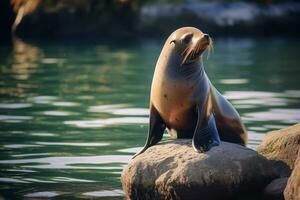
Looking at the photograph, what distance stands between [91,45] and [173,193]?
21262 mm

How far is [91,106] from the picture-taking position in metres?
13.6

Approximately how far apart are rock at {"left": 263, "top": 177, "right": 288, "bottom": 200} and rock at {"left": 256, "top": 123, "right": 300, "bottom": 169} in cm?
59

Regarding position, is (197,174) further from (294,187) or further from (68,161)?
(68,161)

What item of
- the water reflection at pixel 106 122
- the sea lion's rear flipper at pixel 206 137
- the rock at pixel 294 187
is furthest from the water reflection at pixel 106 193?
the water reflection at pixel 106 122

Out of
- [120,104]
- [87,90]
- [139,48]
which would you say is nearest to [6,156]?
[120,104]

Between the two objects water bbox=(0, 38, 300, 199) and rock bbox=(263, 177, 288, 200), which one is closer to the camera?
rock bbox=(263, 177, 288, 200)

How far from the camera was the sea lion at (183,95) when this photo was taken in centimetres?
762

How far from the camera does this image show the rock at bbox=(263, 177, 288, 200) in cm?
699

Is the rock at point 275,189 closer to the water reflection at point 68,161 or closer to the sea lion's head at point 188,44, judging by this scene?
the sea lion's head at point 188,44

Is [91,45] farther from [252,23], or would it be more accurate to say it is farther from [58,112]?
[58,112]

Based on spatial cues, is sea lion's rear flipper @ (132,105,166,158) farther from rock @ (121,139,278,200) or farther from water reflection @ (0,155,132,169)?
water reflection @ (0,155,132,169)

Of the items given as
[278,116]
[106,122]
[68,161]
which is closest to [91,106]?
[106,122]

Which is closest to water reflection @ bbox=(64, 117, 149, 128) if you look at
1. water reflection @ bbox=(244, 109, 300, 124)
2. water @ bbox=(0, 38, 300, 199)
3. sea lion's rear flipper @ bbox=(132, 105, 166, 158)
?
water @ bbox=(0, 38, 300, 199)

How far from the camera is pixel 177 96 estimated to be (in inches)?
304
